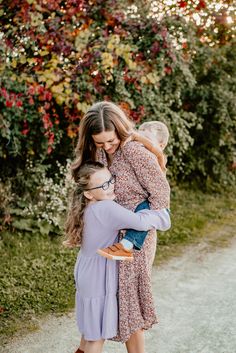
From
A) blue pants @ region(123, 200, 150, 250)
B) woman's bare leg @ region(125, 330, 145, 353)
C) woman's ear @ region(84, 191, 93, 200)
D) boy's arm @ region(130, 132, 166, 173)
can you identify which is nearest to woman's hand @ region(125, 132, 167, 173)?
boy's arm @ region(130, 132, 166, 173)

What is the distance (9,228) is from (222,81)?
3.97m

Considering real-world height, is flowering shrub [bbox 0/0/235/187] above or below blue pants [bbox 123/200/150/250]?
above

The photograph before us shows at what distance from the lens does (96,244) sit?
2.83 m

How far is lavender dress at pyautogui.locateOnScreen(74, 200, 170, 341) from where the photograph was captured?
9.08ft

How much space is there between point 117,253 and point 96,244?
210 millimetres

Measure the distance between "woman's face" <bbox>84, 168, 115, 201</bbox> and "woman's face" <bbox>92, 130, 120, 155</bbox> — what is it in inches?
5.9

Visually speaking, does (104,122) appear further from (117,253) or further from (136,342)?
(136,342)

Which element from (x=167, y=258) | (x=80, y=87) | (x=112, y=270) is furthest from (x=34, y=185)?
(x=112, y=270)

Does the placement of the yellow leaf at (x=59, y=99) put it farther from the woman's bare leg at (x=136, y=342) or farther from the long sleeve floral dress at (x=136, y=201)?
the woman's bare leg at (x=136, y=342)

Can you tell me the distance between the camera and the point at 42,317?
164 inches

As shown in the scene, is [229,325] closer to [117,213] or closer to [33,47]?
[117,213]

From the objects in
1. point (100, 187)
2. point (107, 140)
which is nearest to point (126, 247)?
point (100, 187)

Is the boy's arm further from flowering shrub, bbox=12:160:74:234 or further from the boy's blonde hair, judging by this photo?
flowering shrub, bbox=12:160:74:234

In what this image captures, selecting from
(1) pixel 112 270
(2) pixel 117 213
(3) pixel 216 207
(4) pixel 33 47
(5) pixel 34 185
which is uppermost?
(4) pixel 33 47
